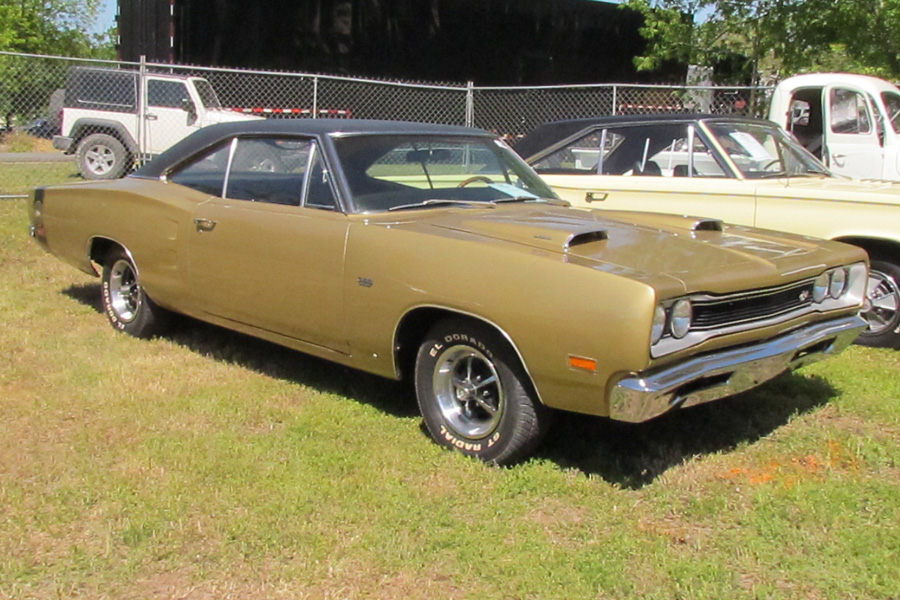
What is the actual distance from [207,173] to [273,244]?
0.98 metres

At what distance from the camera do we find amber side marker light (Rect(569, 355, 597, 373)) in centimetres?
343

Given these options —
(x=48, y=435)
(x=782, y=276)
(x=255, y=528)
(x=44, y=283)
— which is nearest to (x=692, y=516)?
(x=782, y=276)

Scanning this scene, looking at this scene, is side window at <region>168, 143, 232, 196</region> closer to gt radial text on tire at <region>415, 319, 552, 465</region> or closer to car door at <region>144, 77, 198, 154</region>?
gt radial text on tire at <region>415, 319, 552, 465</region>

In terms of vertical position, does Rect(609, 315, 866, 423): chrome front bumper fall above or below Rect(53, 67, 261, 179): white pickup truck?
below

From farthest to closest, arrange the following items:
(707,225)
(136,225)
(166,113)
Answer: (166,113), (136,225), (707,225)

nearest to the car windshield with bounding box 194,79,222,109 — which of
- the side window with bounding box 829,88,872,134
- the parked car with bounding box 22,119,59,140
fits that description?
the parked car with bounding box 22,119,59,140

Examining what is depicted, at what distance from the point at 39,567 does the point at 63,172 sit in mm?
12158

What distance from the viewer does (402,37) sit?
57.5 ft

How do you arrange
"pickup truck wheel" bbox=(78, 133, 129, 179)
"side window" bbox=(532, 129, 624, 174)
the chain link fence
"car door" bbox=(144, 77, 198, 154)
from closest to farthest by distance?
1. "side window" bbox=(532, 129, 624, 174)
2. the chain link fence
3. "pickup truck wheel" bbox=(78, 133, 129, 179)
4. "car door" bbox=(144, 77, 198, 154)

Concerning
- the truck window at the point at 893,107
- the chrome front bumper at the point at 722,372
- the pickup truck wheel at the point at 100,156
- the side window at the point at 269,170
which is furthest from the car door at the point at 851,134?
the pickup truck wheel at the point at 100,156

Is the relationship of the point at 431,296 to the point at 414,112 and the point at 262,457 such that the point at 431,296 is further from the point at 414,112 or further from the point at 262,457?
the point at 414,112

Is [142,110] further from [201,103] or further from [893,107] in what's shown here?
[893,107]

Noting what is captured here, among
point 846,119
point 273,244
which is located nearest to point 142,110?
point 273,244

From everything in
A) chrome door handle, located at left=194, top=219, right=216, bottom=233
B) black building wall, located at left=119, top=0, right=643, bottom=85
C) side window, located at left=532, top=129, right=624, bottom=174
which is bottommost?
chrome door handle, located at left=194, top=219, right=216, bottom=233
